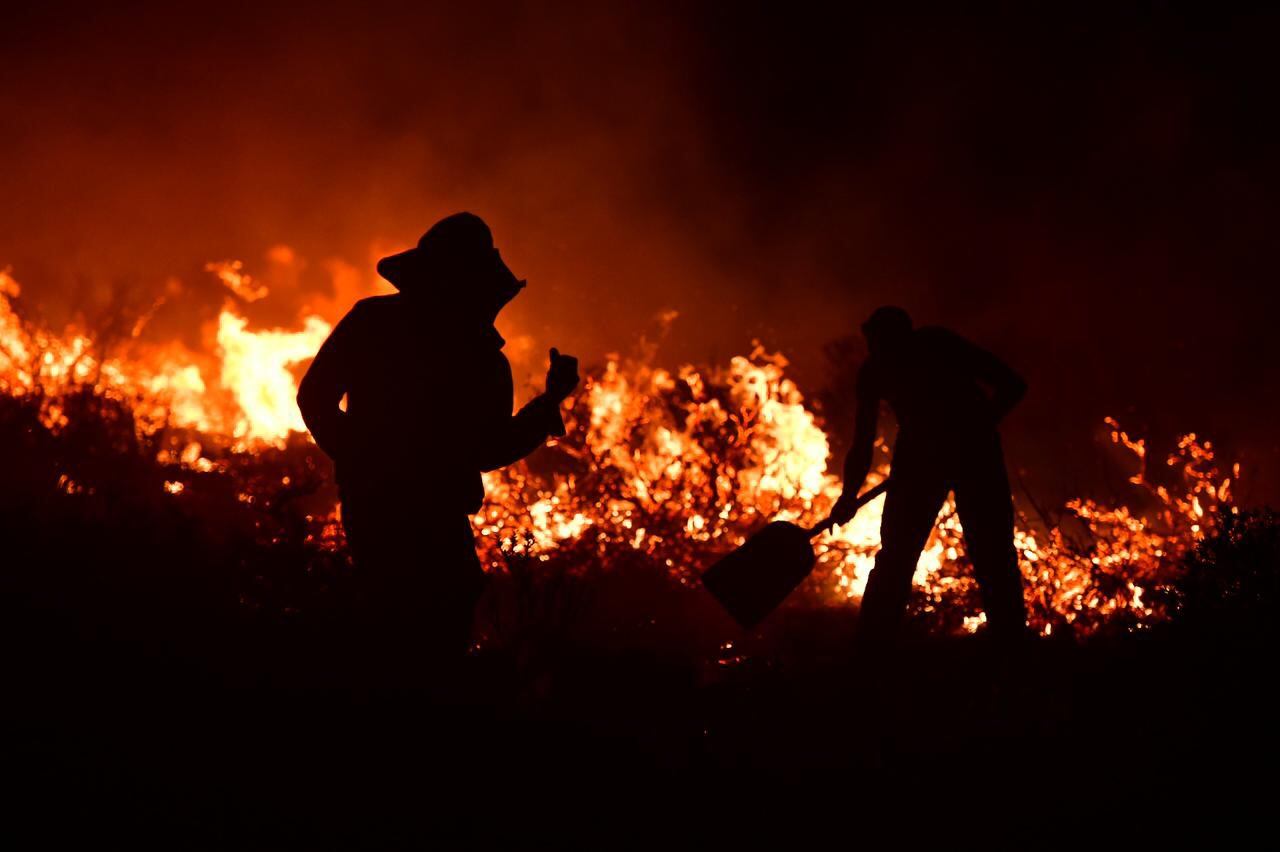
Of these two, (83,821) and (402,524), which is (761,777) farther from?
(83,821)

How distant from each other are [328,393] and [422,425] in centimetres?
33

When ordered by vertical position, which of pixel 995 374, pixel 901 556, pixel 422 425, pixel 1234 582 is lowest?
pixel 422 425

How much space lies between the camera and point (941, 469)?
180 inches

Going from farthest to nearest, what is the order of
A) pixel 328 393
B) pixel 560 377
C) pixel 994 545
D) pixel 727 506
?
pixel 727 506 → pixel 994 545 → pixel 560 377 → pixel 328 393

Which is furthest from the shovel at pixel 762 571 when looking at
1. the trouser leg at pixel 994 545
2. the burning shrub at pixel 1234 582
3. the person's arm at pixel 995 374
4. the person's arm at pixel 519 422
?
the person's arm at pixel 519 422

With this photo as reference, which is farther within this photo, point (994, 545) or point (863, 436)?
point (863, 436)

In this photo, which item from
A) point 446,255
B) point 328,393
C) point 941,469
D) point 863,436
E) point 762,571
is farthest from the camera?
point 863,436

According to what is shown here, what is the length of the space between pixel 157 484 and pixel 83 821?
336 inches

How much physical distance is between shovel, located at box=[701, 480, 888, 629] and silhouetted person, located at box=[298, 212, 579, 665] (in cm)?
199

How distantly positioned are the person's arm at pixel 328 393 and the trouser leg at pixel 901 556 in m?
3.10

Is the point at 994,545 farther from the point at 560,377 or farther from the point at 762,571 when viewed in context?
the point at 560,377

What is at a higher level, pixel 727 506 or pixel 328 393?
pixel 727 506

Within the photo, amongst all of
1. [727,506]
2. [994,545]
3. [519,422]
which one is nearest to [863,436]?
[994,545]

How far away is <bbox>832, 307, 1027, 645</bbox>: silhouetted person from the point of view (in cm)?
446
